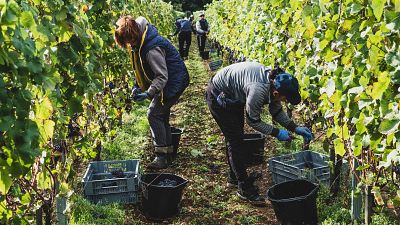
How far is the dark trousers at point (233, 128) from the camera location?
470 cm

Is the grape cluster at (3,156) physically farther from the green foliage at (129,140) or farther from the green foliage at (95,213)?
the green foliage at (129,140)

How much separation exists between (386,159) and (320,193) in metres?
1.81

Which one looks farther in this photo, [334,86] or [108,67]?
[108,67]

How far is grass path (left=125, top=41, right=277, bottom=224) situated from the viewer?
455cm

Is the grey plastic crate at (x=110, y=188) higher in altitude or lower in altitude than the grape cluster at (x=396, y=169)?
lower

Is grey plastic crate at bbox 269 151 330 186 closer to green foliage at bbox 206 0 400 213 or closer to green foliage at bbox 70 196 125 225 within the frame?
green foliage at bbox 206 0 400 213

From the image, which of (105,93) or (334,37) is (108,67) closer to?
(105,93)

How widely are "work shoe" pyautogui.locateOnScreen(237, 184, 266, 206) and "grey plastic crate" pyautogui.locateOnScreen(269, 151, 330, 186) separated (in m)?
0.30

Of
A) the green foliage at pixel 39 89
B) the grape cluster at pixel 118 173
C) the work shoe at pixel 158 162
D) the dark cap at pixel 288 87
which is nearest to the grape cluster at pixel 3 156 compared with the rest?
the green foliage at pixel 39 89

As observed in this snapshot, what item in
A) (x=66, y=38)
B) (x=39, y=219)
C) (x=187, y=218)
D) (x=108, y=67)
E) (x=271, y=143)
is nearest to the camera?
(x=66, y=38)

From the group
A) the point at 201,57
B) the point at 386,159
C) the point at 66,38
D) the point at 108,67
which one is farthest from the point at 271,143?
the point at 201,57

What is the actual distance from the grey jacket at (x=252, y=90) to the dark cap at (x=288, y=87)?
8.4 inches

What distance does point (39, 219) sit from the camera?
10.8 feet

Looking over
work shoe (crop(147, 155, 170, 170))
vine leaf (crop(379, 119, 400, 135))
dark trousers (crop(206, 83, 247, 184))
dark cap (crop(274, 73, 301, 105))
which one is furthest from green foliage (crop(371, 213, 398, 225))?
work shoe (crop(147, 155, 170, 170))
